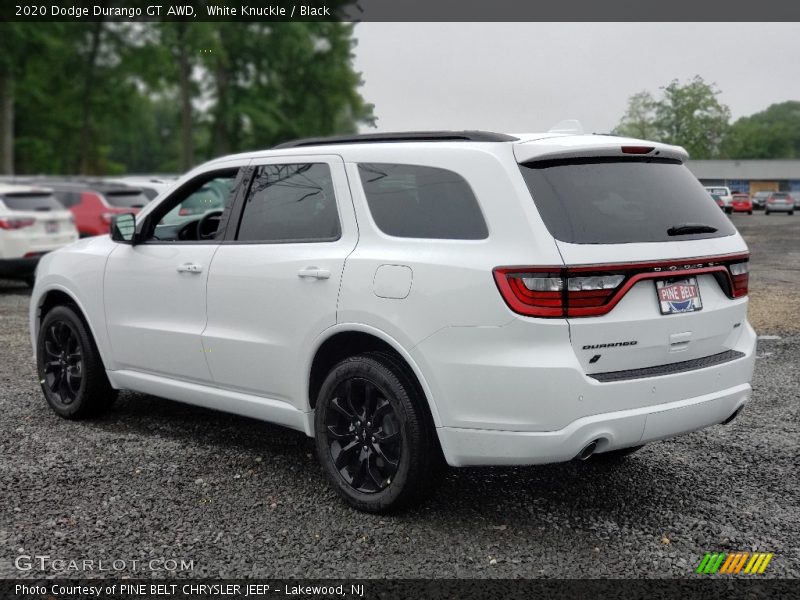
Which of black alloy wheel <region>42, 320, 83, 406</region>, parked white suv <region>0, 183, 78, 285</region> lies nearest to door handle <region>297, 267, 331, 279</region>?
black alloy wheel <region>42, 320, 83, 406</region>

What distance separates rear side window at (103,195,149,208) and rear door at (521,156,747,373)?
14.1 metres

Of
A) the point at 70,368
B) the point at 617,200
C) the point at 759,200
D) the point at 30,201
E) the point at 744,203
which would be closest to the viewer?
the point at 617,200

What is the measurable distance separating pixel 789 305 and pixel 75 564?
11.0 metres

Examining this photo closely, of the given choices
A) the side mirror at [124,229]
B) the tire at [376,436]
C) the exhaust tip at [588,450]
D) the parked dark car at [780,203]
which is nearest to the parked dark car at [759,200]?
the parked dark car at [780,203]

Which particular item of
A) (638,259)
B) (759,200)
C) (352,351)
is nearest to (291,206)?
(352,351)

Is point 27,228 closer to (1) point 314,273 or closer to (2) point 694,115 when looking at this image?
(1) point 314,273

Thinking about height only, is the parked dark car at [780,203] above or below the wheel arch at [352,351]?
below

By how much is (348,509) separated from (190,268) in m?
1.71

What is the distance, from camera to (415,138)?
4.49m

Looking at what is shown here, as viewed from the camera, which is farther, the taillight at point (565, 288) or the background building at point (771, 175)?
the background building at point (771, 175)

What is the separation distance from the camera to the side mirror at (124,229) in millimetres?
5723

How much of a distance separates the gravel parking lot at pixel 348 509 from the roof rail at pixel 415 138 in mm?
1774

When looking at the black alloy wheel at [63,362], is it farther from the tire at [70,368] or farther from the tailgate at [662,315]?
the tailgate at [662,315]

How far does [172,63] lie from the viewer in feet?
136
